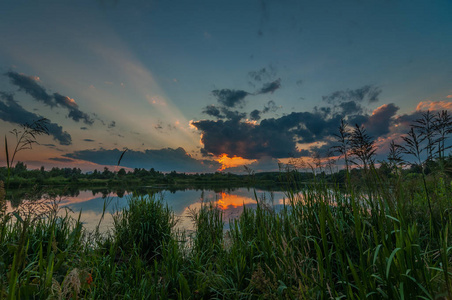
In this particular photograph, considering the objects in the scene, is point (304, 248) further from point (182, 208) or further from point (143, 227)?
point (182, 208)

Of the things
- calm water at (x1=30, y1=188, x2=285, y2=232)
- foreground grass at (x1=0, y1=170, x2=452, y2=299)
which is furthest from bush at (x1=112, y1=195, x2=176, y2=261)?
calm water at (x1=30, y1=188, x2=285, y2=232)

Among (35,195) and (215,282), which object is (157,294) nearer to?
(215,282)

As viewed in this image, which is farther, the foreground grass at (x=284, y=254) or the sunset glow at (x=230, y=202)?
the sunset glow at (x=230, y=202)

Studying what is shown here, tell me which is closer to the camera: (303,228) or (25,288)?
(25,288)

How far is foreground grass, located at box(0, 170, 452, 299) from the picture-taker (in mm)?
1932

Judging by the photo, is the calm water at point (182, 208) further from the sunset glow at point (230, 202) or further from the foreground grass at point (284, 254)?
the foreground grass at point (284, 254)

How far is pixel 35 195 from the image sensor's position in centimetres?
498

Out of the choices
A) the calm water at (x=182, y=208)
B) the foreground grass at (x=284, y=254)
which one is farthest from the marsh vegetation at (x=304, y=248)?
the calm water at (x=182, y=208)

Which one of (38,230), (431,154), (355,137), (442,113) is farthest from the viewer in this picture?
(38,230)

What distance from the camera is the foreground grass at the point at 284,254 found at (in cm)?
193

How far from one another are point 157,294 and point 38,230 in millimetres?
3807

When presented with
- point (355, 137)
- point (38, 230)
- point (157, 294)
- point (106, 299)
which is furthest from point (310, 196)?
point (38, 230)

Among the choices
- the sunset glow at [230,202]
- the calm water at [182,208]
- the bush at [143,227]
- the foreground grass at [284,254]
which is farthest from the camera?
the sunset glow at [230,202]

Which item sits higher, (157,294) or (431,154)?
(431,154)
